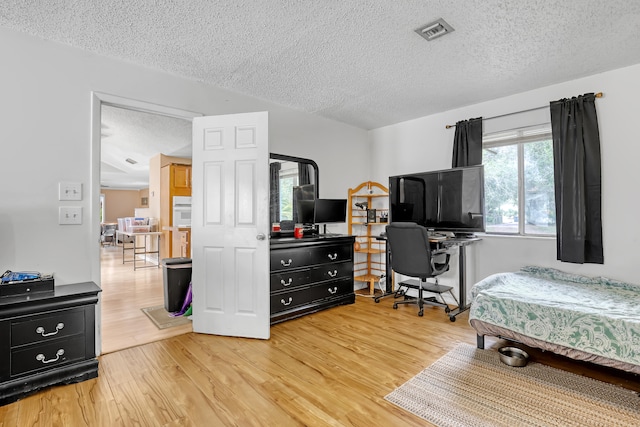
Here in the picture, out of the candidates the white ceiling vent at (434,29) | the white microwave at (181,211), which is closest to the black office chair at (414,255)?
the white ceiling vent at (434,29)

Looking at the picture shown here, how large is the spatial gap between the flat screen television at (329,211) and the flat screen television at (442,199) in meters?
0.67

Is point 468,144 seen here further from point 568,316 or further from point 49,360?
point 49,360

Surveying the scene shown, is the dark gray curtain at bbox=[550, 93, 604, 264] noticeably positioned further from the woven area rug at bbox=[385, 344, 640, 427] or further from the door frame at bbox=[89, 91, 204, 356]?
the door frame at bbox=[89, 91, 204, 356]

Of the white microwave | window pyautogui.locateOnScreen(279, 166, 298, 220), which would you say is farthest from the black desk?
the white microwave

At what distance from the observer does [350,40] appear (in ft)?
8.05

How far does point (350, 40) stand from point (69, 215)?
8.54 ft

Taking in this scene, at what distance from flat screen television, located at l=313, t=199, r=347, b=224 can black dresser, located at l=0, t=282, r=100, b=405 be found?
2.47 meters

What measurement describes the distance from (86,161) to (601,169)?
4.69 metres

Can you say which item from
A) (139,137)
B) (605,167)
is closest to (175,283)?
(139,137)

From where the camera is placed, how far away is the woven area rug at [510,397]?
5.77 feet

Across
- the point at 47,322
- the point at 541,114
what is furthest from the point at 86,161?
the point at 541,114

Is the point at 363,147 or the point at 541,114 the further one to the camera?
the point at 363,147

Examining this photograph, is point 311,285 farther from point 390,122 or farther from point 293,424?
point 390,122

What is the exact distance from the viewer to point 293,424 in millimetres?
1709
